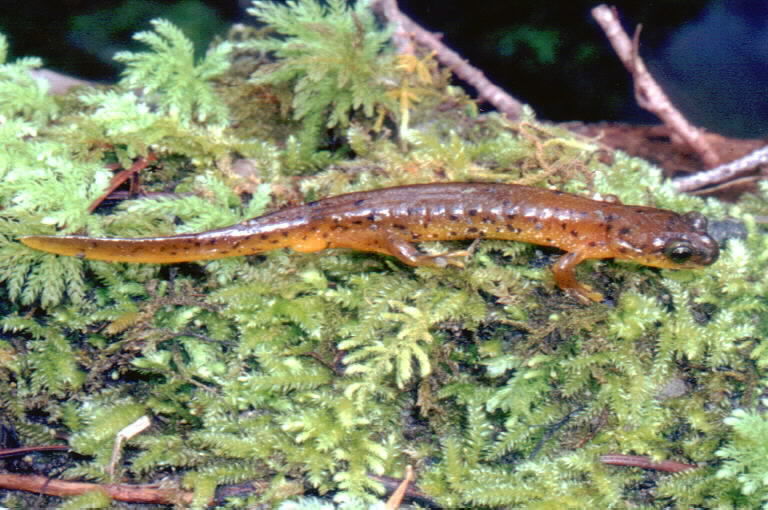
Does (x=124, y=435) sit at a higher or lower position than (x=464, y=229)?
lower

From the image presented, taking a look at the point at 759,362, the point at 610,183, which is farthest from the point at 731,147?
the point at 759,362

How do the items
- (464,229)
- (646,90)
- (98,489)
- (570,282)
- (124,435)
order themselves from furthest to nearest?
(646,90) < (464,229) < (570,282) < (124,435) < (98,489)

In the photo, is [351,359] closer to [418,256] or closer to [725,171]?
[418,256]

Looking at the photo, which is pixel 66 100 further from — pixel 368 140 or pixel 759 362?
pixel 759 362

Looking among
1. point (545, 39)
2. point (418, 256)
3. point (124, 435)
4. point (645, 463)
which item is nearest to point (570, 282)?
point (418, 256)

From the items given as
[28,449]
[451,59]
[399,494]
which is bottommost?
[399,494]

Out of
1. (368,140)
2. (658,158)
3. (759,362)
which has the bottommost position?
(759,362)
